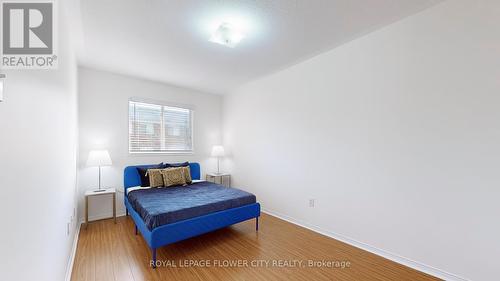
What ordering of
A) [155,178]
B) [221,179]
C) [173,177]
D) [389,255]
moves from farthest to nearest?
[221,179] < [173,177] < [155,178] < [389,255]

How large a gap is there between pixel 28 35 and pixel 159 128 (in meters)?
3.32

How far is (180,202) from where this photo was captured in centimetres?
281

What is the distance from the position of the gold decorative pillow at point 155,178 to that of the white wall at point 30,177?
6.50ft

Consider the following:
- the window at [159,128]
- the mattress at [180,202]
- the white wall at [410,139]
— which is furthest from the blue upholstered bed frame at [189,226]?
the window at [159,128]

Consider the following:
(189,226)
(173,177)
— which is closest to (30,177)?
(189,226)

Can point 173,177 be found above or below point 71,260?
above

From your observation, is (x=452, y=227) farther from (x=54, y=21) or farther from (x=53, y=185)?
(x=54, y=21)

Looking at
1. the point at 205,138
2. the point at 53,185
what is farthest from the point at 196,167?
the point at 53,185

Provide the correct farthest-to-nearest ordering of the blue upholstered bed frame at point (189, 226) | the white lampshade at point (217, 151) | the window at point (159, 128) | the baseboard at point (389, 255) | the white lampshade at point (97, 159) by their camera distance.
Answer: the white lampshade at point (217, 151)
the window at point (159, 128)
the white lampshade at point (97, 159)
the blue upholstered bed frame at point (189, 226)
the baseboard at point (389, 255)

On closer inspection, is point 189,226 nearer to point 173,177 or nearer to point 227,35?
point 173,177

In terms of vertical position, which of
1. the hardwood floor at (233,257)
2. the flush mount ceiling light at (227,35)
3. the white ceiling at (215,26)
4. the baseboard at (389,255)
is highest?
the white ceiling at (215,26)

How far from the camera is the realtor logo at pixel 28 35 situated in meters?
0.98

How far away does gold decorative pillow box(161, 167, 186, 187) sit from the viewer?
3.83 metres

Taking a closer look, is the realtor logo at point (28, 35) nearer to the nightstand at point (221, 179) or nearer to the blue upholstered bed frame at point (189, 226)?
the blue upholstered bed frame at point (189, 226)
